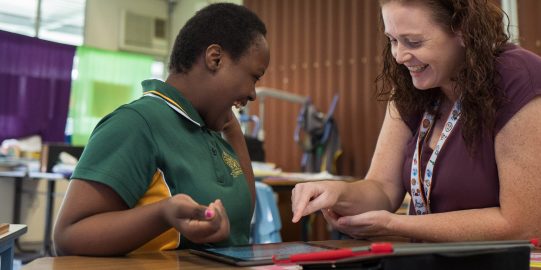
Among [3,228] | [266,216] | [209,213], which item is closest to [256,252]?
[209,213]

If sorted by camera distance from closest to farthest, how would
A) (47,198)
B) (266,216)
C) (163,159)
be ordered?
(163,159), (266,216), (47,198)

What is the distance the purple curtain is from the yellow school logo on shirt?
422 centimetres

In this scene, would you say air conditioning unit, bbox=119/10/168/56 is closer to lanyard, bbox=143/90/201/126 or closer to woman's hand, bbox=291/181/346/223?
lanyard, bbox=143/90/201/126

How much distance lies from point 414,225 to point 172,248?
16.3 inches

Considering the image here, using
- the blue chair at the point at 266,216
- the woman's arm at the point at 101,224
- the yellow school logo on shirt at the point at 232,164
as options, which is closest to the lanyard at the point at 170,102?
the yellow school logo on shirt at the point at 232,164

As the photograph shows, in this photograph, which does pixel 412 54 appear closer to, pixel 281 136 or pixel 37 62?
pixel 281 136

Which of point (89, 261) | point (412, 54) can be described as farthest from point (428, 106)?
point (89, 261)

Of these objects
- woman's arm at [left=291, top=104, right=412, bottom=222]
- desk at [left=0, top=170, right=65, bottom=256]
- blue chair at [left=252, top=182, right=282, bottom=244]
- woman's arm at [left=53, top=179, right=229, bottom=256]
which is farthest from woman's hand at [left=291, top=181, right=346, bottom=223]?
desk at [left=0, top=170, right=65, bottom=256]

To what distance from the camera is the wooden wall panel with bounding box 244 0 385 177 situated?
4277mm

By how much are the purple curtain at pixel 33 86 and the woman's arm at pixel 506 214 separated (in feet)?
14.8

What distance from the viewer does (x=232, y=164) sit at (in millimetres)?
1116

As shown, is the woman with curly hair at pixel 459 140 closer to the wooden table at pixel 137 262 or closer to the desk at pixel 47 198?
the wooden table at pixel 137 262

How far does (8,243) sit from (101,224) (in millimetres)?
544

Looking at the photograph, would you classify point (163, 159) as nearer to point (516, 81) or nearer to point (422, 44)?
point (422, 44)
